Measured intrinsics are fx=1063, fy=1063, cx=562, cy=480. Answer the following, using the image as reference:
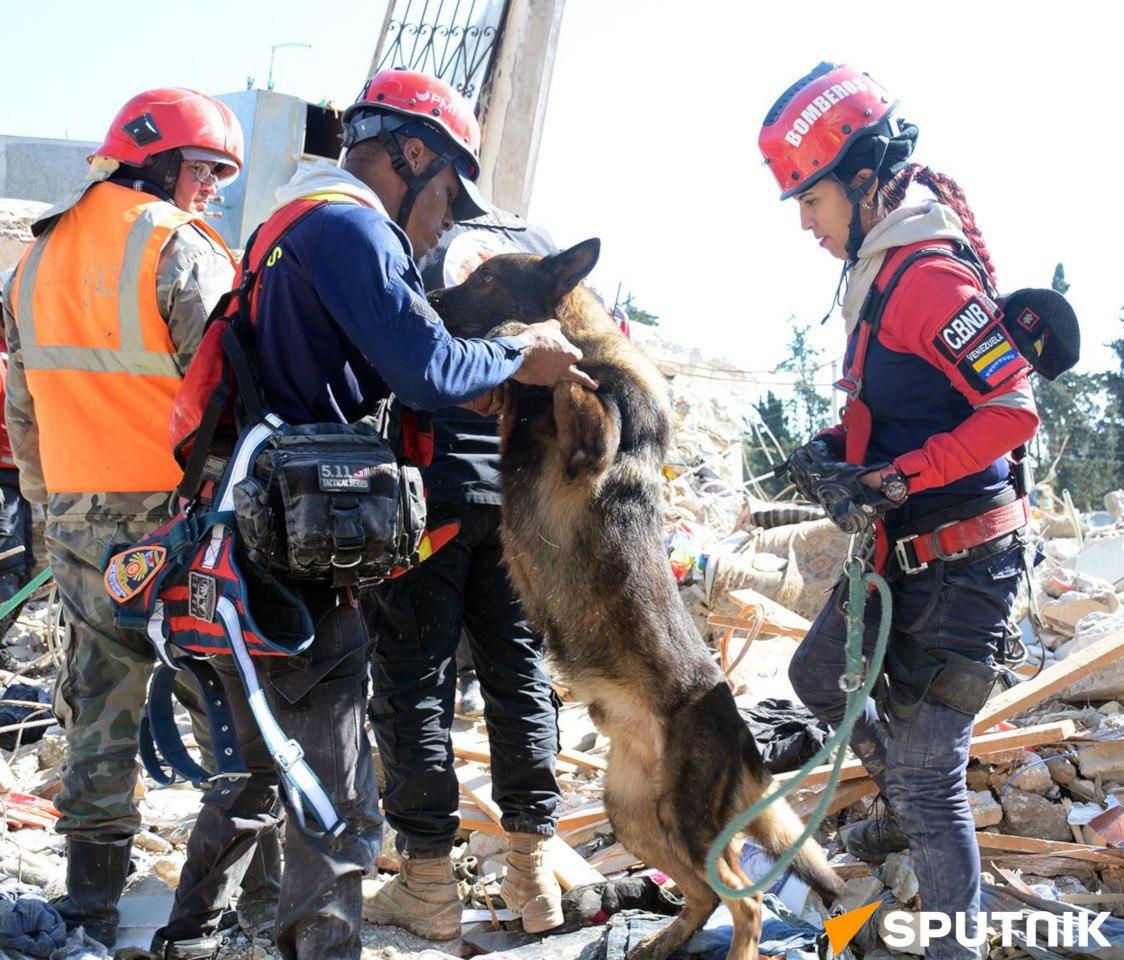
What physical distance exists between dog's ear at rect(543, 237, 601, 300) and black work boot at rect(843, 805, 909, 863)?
2.23 m

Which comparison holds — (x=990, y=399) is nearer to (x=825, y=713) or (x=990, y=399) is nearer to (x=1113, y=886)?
(x=825, y=713)

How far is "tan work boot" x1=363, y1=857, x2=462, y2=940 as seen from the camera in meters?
3.59

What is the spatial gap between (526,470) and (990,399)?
142cm

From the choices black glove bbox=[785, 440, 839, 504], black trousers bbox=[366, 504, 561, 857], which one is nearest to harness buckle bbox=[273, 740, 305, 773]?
black trousers bbox=[366, 504, 561, 857]

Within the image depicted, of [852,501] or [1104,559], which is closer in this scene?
[852,501]

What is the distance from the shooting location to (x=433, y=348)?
258 centimetres

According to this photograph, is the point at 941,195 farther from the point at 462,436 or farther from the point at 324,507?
the point at 324,507

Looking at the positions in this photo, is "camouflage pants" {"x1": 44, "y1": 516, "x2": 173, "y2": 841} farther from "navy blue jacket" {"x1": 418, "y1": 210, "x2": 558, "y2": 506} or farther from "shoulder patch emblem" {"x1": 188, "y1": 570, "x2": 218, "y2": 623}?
"navy blue jacket" {"x1": 418, "y1": 210, "x2": 558, "y2": 506}

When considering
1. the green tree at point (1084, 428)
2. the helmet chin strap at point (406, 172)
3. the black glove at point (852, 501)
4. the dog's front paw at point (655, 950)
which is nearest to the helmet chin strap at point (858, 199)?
the black glove at point (852, 501)

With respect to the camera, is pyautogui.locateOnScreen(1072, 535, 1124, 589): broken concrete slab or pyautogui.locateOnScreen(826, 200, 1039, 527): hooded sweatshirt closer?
pyautogui.locateOnScreen(826, 200, 1039, 527): hooded sweatshirt

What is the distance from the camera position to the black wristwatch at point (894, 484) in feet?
9.70

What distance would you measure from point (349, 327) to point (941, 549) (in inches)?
70.0

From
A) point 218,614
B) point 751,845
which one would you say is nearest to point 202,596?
point 218,614

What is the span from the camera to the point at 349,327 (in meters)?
2.58
